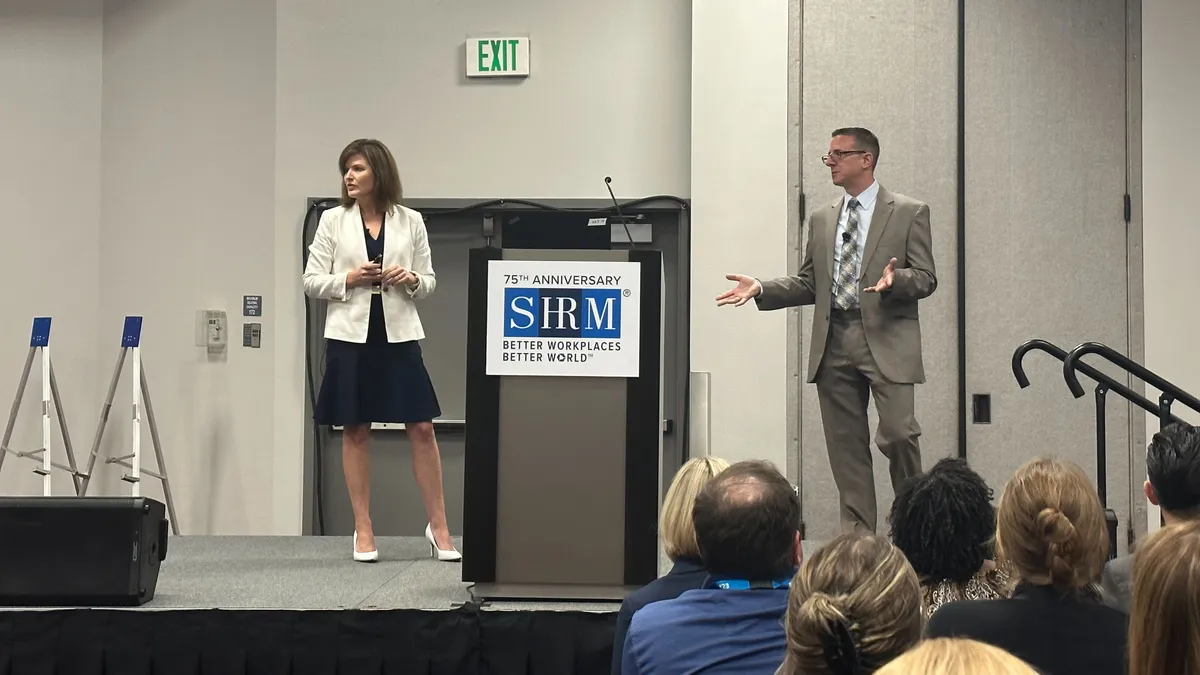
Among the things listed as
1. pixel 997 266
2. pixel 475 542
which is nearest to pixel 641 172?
pixel 997 266

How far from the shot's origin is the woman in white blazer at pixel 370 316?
153 inches

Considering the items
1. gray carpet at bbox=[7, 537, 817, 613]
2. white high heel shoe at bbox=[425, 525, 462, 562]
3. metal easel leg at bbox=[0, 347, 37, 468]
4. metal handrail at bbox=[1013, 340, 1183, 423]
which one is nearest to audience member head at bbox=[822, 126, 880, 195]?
metal handrail at bbox=[1013, 340, 1183, 423]

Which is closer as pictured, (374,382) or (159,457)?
(374,382)

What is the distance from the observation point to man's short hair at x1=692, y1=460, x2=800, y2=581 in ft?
6.29

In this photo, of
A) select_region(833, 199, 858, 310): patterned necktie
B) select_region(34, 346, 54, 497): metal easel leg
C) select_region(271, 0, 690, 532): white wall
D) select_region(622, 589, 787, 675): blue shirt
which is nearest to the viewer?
select_region(622, 589, 787, 675): blue shirt

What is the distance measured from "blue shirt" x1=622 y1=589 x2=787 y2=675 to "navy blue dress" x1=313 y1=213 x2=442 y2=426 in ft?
7.15

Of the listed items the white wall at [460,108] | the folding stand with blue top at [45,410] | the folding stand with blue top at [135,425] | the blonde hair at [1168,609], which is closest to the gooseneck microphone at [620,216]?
the white wall at [460,108]

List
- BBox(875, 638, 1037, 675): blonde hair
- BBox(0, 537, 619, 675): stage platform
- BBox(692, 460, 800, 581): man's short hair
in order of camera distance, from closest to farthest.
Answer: BBox(875, 638, 1037, 675): blonde hair < BBox(692, 460, 800, 581): man's short hair < BBox(0, 537, 619, 675): stage platform

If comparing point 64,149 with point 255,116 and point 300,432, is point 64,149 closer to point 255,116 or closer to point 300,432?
point 255,116

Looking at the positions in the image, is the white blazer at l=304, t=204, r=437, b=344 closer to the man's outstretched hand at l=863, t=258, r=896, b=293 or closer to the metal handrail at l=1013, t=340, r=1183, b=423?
the man's outstretched hand at l=863, t=258, r=896, b=293

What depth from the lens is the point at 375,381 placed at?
3.94 m

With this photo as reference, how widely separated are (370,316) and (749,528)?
2276mm

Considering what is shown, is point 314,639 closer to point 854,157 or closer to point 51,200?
point 854,157

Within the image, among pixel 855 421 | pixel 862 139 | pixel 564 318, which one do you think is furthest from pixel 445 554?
pixel 862 139
